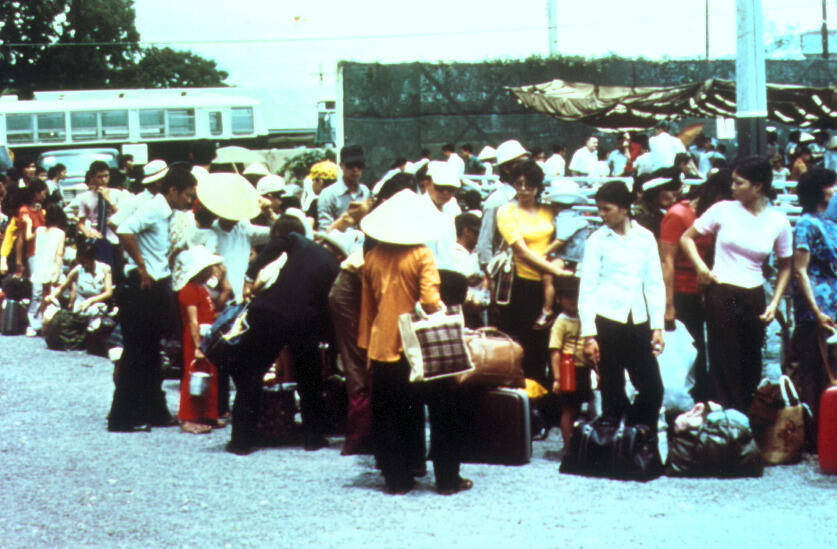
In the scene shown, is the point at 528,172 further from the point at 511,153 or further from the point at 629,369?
the point at 629,369

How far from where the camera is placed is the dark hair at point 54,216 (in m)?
16.6

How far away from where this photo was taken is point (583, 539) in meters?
6.74

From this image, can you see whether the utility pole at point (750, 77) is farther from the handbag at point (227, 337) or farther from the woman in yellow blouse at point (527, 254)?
the handbag at point (227, 337)

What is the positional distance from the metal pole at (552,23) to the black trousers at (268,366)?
2435cm

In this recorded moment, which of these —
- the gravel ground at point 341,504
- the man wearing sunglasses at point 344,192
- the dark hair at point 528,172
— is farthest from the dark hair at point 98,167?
the dark hair at point 528,172

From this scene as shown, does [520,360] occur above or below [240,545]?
above

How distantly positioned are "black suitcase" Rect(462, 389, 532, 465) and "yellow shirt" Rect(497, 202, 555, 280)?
3.74ft

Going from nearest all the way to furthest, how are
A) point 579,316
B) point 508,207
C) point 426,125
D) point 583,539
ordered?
point 583,539 → point 579,316 → point 508,207 → point 426,125

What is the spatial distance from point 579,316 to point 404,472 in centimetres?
160

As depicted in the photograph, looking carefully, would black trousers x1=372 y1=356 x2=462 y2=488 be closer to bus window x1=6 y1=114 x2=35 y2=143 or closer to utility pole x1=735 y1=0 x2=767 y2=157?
utility pole x1=735 y1=0 x2=767 y2=157

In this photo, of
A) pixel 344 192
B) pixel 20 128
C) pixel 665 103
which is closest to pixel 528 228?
pixel 344 192

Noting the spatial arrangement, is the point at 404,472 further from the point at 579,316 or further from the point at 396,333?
the point at 579,316

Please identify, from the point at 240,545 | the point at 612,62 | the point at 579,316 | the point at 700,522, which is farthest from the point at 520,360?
the point at 612,62

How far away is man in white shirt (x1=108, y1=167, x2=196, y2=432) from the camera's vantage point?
10.1 metres
